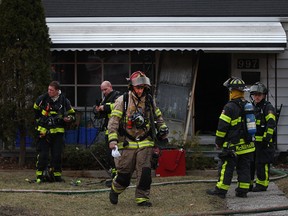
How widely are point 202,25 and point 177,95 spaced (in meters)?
1.56

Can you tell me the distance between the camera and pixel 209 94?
599 inches

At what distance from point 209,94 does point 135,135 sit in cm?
706

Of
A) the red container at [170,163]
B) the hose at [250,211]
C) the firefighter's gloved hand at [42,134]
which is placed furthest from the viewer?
the red container at [170,163]

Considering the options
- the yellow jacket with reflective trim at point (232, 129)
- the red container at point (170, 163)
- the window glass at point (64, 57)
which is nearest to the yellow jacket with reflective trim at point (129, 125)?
the yellow jacket with reflective trim at point (232, 129)

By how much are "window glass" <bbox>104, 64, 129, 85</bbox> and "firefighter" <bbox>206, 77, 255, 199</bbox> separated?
204 inches

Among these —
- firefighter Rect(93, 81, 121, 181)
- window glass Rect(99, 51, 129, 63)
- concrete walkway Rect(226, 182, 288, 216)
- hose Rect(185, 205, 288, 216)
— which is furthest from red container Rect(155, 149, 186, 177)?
hose Rect(185, 205, 288, 216)

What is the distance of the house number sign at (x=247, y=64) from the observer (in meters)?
13.6

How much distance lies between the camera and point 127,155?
8352mm

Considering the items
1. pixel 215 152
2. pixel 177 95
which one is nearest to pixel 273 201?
pixel 215 152

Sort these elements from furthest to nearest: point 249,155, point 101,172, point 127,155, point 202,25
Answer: point 202,25, point 101,172, point 249,155, point 127,155

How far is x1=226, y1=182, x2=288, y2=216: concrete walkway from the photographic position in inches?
327

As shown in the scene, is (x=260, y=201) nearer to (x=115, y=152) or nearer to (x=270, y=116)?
(x=270, y=116)

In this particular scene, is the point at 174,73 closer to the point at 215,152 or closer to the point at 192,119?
the point at 192,119

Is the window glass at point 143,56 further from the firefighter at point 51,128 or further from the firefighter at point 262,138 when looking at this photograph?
the firefighter at point 262,138
